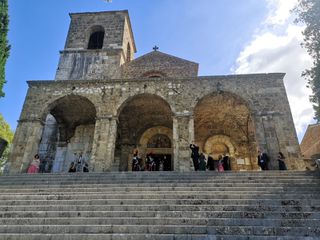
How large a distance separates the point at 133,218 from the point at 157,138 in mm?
10894

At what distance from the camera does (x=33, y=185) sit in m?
7.64

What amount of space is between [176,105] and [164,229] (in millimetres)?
7775

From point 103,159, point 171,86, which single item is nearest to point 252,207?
point 103,159

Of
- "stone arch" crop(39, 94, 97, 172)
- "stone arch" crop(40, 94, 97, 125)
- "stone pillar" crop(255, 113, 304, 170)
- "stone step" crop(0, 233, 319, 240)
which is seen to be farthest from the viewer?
"stone arch" crop(39, 94, 97, 172)

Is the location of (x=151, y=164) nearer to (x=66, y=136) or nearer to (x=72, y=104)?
(x=72, y=104)

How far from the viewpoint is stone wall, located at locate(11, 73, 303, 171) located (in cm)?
1082

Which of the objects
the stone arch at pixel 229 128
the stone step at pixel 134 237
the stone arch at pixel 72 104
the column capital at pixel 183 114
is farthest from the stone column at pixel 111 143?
the stone step at pixel 134 237

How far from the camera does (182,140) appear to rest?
11109mm

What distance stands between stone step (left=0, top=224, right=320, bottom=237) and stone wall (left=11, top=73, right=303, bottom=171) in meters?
5.86

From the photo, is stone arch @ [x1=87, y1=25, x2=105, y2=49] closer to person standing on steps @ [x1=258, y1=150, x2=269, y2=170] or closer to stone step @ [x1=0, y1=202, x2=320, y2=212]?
person standing on steps @ [x1=258, y1=150, x2=269, y2=170]

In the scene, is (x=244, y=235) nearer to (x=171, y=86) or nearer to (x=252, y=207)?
(x=252, y=207)

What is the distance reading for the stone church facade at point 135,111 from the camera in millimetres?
11156

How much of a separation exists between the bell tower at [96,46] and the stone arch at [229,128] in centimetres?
642

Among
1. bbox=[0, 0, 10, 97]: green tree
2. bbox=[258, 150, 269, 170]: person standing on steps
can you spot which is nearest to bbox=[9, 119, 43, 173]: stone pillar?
bbox=[0, 0, 10, 97]: green tree
